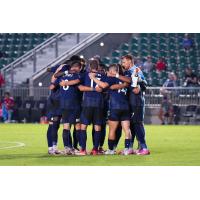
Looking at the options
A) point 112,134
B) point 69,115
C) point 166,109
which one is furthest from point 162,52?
point 69,115

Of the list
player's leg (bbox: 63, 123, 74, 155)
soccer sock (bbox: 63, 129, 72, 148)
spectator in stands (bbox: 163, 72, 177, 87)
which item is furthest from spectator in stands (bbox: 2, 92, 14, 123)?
soccer sock (bbox: 63, 129, 72, 148)

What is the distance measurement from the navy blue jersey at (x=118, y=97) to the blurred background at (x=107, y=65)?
1574 centimetres

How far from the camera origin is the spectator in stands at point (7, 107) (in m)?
33.1

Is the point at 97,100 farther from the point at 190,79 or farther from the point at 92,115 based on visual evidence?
the point at 190,79

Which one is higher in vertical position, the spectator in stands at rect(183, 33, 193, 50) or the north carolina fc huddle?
the spectator in stands at rect(183, 33, 193, 50)

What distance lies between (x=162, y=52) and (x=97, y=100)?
69.1 feet

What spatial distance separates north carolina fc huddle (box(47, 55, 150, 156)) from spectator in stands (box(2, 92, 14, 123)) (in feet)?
54.9

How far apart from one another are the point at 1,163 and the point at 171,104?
18213mm

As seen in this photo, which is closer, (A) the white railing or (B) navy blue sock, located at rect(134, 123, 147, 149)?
(B) navy blue sock, located at rect(134, 123, 147, 149)

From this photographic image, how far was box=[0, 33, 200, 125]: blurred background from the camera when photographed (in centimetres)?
3238

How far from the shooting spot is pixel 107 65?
36562 millimetres

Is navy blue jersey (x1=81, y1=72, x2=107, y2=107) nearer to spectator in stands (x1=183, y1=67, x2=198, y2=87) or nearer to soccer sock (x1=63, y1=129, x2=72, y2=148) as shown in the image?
soccer sock (x1=63, y1=129, x2=72, y2=148)
